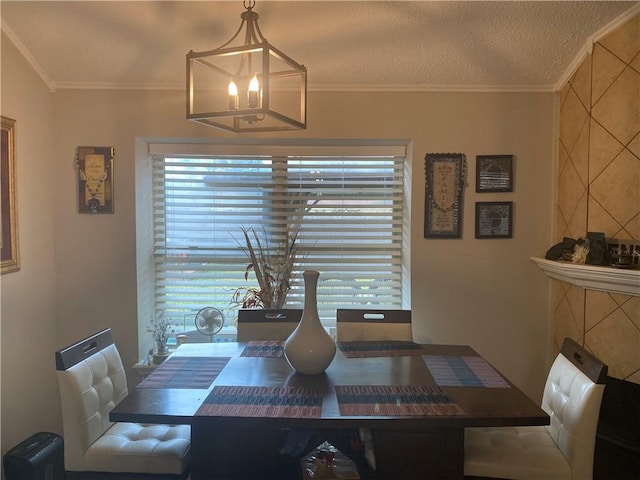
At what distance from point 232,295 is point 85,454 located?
5.18ft

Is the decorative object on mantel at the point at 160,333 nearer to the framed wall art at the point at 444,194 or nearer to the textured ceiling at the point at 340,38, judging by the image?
the textured ceiling at the point at 340,38

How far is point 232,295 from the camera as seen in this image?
11.0 ft

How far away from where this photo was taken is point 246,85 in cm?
176

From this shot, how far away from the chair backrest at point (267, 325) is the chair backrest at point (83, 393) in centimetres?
73

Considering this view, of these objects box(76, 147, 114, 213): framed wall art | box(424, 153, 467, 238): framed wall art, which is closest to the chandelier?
box(76, 147, 114, 213): framed wall art

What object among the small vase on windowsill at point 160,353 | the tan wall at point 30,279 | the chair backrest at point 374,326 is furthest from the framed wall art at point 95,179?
the chair backrest at point 374,326

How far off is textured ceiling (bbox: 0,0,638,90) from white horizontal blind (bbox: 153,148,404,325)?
595mm

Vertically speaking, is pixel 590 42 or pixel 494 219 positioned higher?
pixel 590 42

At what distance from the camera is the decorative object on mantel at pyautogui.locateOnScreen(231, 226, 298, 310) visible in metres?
3.01

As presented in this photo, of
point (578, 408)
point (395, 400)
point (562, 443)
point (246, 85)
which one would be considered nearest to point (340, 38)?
point (246, 85)

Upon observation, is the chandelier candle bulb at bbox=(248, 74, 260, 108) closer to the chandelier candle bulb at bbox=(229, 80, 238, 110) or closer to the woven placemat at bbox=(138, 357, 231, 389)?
the chandelier candle bulb at bbox=(229, 80, 238, 110)

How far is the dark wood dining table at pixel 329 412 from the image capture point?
1.57 m

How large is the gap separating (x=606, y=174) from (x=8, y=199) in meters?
3.11

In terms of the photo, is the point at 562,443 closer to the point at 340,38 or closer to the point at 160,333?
the point at 340,38
